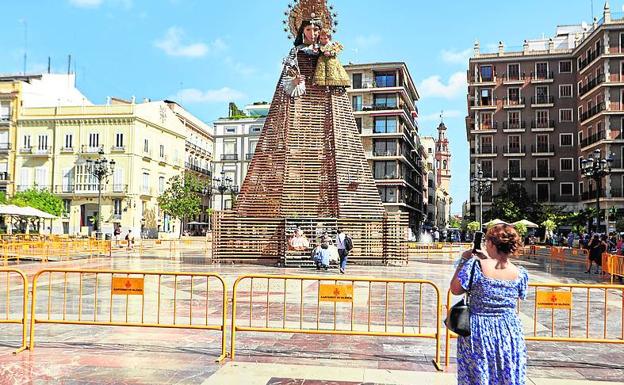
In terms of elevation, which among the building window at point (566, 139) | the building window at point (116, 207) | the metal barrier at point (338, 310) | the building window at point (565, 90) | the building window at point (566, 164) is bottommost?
the metal barrier at point (338, 310)

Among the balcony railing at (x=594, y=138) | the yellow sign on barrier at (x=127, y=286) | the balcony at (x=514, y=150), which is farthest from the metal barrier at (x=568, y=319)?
the balcony at (x=514, y=150)

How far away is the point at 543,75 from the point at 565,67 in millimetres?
2225

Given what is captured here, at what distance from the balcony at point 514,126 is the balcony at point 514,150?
5.87ft

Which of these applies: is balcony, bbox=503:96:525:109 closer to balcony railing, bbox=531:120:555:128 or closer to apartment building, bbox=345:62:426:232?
balcony railing, bbox=531:120:555:128

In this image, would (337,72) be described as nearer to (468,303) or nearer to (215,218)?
(215,218)

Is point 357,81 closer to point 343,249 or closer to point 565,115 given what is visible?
point 565,115

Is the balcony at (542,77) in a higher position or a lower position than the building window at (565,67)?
lower

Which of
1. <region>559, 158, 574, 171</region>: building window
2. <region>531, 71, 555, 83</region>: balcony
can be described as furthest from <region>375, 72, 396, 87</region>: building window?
<region>559, 158, 574, 171</region>: building window

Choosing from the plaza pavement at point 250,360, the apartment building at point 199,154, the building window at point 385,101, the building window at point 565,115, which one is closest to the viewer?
the plaza pavement at point 250,360

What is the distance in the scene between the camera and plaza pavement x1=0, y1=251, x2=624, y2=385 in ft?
19.3

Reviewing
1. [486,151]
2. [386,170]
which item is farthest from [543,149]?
[386,170]

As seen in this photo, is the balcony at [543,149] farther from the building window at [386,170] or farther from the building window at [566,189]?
the building window at [386,170]

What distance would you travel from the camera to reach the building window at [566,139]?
58.1m

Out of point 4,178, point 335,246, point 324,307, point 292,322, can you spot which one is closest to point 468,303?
point 292,322
